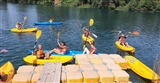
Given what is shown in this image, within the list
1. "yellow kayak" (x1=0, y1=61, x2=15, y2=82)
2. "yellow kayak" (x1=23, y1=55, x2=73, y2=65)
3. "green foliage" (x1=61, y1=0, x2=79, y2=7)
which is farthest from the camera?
"green foliage" (x1=61, y1=0, x2=79, y2=7)

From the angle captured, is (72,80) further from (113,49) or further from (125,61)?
(113,49)

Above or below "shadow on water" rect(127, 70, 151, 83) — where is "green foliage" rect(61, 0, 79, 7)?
above

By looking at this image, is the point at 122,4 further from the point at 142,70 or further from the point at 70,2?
the point at 142,70

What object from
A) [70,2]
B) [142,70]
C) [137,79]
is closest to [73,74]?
[137,79]

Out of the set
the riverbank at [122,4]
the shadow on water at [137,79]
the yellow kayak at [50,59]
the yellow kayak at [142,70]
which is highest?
the riverbank at [122,4]

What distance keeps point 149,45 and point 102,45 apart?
4.87 meters

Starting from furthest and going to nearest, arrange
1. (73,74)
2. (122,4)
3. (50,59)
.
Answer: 1. (122,4)
2. (50,59)
3. (73,74)

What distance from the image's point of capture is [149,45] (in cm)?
1920

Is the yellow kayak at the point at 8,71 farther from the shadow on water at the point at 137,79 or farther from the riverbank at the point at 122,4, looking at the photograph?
the riverbank at the point at 122,4

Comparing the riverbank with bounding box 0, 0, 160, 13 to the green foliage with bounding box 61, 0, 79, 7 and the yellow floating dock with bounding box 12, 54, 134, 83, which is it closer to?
the green foliage with bounding box 61, 0, 79, 7

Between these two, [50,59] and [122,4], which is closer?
[50,59]

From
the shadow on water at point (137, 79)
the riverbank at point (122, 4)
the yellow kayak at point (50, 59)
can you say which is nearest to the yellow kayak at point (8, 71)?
the yellow kayak at point (50, 59)

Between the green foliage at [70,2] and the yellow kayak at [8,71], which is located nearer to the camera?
the yellow kayak at [8,71]

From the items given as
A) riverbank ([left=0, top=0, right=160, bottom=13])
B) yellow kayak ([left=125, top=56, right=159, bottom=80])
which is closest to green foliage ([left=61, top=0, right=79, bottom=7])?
riverbank ([left=0, top=0, right=160, bottom=13])
